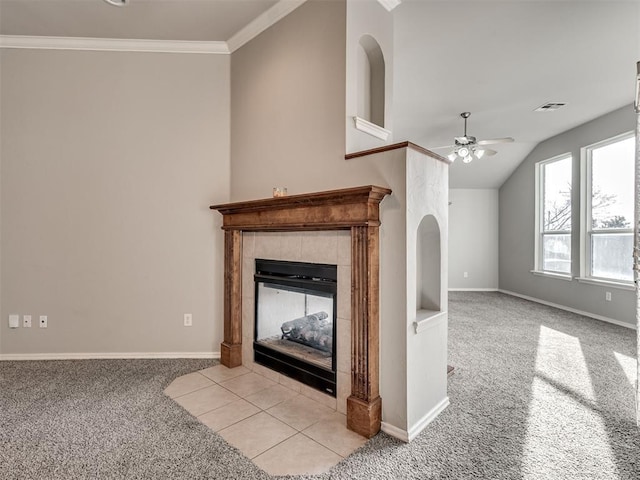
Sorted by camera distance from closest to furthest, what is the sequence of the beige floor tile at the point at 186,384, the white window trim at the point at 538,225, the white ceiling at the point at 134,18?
the beige floor tile at the point at 186,384 < the white ceiling at the point at 134,18 < the white window trim at the point at 538,225

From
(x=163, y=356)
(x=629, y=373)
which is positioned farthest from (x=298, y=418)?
(x=629, y=373)

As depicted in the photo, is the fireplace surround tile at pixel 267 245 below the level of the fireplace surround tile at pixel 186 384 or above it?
above

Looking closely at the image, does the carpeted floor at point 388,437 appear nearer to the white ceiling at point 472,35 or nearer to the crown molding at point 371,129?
the crown molding at point 371,129

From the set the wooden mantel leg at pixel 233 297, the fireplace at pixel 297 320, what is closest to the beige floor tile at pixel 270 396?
the fireplace at pixel 297 320

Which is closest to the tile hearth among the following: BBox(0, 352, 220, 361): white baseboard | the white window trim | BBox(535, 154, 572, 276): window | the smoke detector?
BBox(0, 352, 220, 361): white baseboard

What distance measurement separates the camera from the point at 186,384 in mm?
2582

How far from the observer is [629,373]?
2.81 metres

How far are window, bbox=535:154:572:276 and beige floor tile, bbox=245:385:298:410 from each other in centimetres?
531

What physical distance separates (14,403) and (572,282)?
6.80 meters

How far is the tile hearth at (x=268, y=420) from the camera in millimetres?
1747

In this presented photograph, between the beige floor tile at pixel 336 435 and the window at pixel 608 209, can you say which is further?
the window at pixel 608 209

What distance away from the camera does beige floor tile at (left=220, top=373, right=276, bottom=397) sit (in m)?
2.48

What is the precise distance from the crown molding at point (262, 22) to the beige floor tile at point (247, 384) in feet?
9.60

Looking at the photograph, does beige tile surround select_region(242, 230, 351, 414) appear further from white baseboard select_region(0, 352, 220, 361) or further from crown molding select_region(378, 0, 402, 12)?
crown molding select_region(378, 0, 402, 12)
